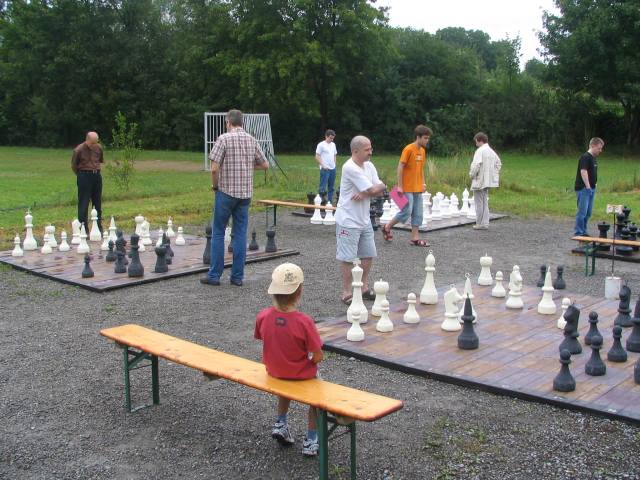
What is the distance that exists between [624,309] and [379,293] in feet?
6.93

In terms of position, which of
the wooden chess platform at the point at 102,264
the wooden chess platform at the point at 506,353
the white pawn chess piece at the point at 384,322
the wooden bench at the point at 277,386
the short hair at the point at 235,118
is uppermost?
the short hair at the point at 235,118

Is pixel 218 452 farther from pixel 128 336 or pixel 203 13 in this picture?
pixel 203 13

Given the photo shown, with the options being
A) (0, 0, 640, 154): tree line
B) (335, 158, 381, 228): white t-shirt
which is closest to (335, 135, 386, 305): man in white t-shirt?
(335, 158, 381, 228): white t-shirt

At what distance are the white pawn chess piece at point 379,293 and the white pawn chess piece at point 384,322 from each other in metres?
0.12

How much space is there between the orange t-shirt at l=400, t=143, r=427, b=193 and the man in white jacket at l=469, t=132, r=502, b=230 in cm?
169

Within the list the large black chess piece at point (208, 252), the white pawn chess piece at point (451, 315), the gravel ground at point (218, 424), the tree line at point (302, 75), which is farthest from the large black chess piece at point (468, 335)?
the tree line at point (302, 75)

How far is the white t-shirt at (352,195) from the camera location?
7.23 meters

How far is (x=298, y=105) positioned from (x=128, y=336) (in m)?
35.2

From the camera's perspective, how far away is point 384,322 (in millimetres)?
6438

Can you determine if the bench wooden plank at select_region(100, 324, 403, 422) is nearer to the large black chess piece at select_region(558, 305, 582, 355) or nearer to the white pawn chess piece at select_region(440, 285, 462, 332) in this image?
the large black chess piece at select_region(558, 305, 582, 355)

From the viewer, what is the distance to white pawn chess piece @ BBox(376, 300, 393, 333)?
642 centimetres

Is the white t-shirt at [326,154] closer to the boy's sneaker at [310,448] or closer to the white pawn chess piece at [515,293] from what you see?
the white pawn chess piece at [515,293]

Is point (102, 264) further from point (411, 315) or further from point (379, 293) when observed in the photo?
point (411, 315)

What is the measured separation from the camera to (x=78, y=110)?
4944 centimetres
